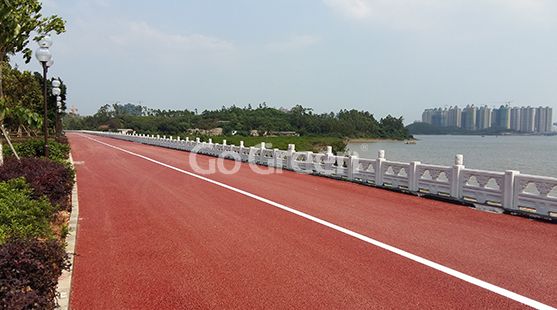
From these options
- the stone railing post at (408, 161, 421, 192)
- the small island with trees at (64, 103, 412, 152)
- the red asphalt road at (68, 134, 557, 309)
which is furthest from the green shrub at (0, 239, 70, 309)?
the small island with trees at (64, 103, 412, 152)

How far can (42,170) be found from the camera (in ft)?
32.7

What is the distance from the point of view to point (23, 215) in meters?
6.62

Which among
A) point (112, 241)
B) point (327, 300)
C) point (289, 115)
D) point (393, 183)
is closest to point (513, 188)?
point (393, 183)

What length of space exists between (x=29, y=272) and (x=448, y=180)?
1016 cm

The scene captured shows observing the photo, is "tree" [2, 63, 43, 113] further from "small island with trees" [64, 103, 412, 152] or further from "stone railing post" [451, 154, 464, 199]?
"small island with trees" [64, 103, 412, 152]

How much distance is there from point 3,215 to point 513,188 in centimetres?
969

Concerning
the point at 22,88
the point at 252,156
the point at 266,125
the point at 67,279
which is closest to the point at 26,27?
the point at 67,279

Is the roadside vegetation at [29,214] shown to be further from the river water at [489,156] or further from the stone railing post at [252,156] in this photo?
the river water at [489,156]

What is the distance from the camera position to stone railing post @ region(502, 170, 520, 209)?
986 centimetres

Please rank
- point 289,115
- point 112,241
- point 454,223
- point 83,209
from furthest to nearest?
1. point 289,115
2. point 83,209
3. point 454,223
4. point 112,241

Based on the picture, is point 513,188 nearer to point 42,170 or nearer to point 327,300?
point 327,300

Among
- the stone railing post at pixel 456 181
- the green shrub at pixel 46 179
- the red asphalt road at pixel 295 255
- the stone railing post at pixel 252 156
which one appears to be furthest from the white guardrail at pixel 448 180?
the green shrub at pixel 46 179

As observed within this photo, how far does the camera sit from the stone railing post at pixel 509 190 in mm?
9859

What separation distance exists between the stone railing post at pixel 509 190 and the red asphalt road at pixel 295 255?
2.10 ft
